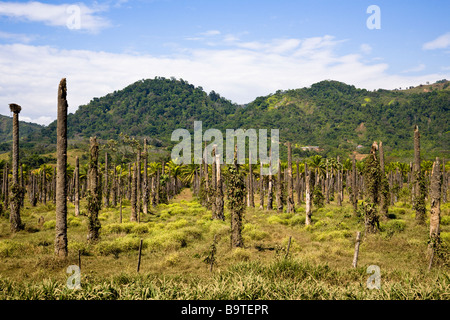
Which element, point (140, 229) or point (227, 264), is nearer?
point (227, 264)

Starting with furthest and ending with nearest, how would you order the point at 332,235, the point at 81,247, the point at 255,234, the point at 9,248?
the point at 255,234, the point at 332,235, the point at 81,247, the point at 9,248

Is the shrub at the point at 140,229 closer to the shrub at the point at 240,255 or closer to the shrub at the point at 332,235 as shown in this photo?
the shrub at the point at 240,255

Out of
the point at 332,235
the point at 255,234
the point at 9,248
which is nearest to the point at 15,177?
the point at 9,248

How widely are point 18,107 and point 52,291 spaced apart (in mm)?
17116

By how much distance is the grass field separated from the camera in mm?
8422

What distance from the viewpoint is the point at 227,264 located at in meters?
13.8

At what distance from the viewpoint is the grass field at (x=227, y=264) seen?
8422 millimetres

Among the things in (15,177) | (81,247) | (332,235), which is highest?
(15,177)

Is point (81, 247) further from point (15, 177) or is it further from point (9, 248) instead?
point (15, 177)

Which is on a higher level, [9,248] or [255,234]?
[9,248]

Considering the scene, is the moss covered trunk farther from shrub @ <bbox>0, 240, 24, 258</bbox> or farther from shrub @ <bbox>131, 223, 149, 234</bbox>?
shrub @ <bbox>131, 223, 149, 234</bbox>

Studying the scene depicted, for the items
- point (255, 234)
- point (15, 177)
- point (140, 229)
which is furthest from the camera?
point (140, 229)
